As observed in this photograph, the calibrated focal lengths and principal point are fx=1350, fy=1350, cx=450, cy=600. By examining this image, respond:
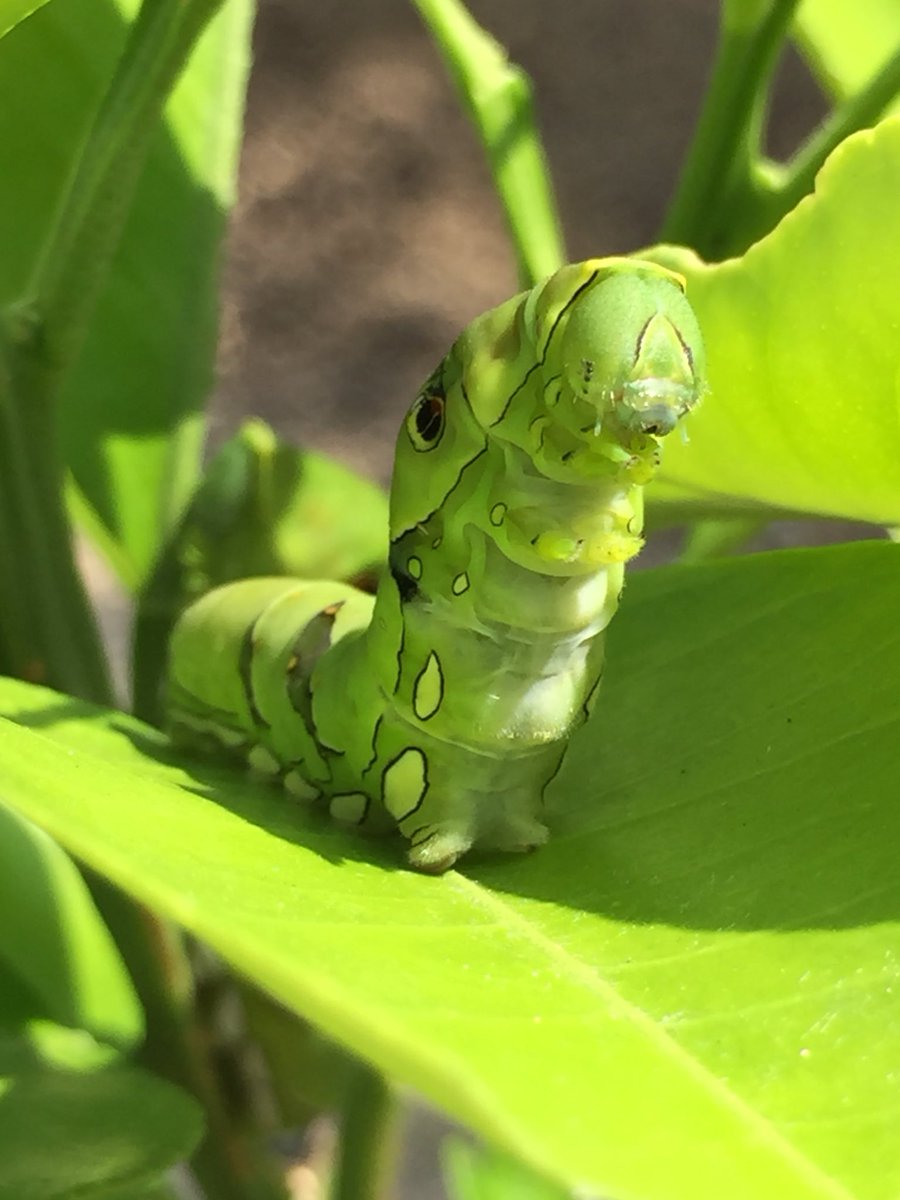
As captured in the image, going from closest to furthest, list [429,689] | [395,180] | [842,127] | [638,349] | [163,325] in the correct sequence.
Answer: [638,349] < [429,689] < [842,127] < [163,325] < [395,180]

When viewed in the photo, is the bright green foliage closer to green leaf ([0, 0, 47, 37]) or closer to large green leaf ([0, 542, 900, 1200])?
large green leaf ([0, 542, 900, 1200])

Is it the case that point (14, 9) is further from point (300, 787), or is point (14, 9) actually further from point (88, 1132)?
point (88, 1132)

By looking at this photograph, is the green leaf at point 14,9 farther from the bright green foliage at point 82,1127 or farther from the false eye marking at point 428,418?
the bright green foliage at point 82,1127

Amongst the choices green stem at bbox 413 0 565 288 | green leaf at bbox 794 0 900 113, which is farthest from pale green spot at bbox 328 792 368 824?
green leaf at bbox 794 0 900 113

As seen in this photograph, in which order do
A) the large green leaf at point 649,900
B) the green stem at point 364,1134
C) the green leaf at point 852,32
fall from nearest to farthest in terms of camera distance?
1. the large green leaf at point 649,900
2. the green stem at point 364,1134
3. the green leaf at point 852,32

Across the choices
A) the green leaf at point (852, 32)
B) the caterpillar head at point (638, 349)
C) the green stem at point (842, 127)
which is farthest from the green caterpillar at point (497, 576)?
the green leaf at point (852, 32)

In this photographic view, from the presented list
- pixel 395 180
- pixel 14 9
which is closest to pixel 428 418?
pixel 14 9
